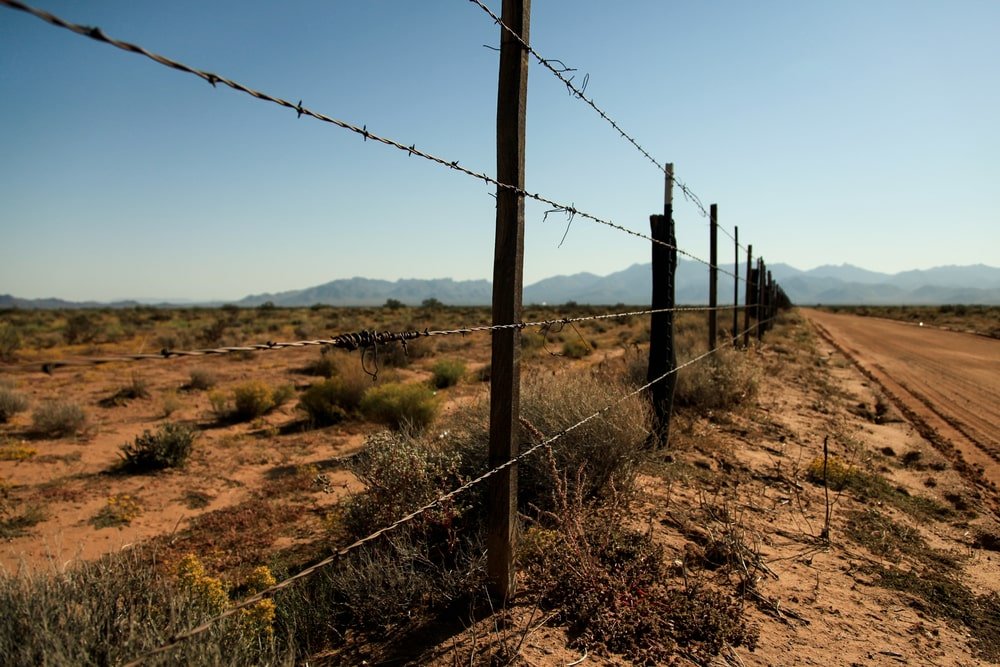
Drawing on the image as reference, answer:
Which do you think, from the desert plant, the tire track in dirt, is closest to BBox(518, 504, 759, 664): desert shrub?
the tire track in dirt

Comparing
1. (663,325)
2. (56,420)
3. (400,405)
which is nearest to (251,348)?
(663,325)

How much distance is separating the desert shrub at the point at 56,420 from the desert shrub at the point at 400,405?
13.5ft

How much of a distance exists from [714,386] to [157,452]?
7.10 metres

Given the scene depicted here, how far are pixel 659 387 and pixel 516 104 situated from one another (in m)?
3.73

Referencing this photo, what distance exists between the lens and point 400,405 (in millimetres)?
8164

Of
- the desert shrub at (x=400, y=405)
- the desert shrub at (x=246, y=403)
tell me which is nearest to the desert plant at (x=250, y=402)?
the desert shrub at (x=246, y=403)

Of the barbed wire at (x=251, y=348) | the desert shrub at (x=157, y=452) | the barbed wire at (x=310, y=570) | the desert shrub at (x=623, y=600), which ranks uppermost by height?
the barbed wire at (x=251, y=348)

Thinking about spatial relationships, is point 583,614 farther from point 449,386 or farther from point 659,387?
point 449,386

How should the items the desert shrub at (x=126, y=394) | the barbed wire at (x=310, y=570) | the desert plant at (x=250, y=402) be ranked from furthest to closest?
the desert shrub at (x=126, y=394) → the desert plant at (x=250, y=402) → the barbed wire at (x=310, y=570)

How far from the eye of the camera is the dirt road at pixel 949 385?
6.68m

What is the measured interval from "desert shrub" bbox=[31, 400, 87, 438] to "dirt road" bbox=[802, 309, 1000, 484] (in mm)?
11257

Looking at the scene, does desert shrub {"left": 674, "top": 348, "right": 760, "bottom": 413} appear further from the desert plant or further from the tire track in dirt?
the desert plant

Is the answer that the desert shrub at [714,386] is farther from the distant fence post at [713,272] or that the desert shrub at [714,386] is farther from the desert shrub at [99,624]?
the desert shrub at [99,624]

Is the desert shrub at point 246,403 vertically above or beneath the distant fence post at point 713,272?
beneath
